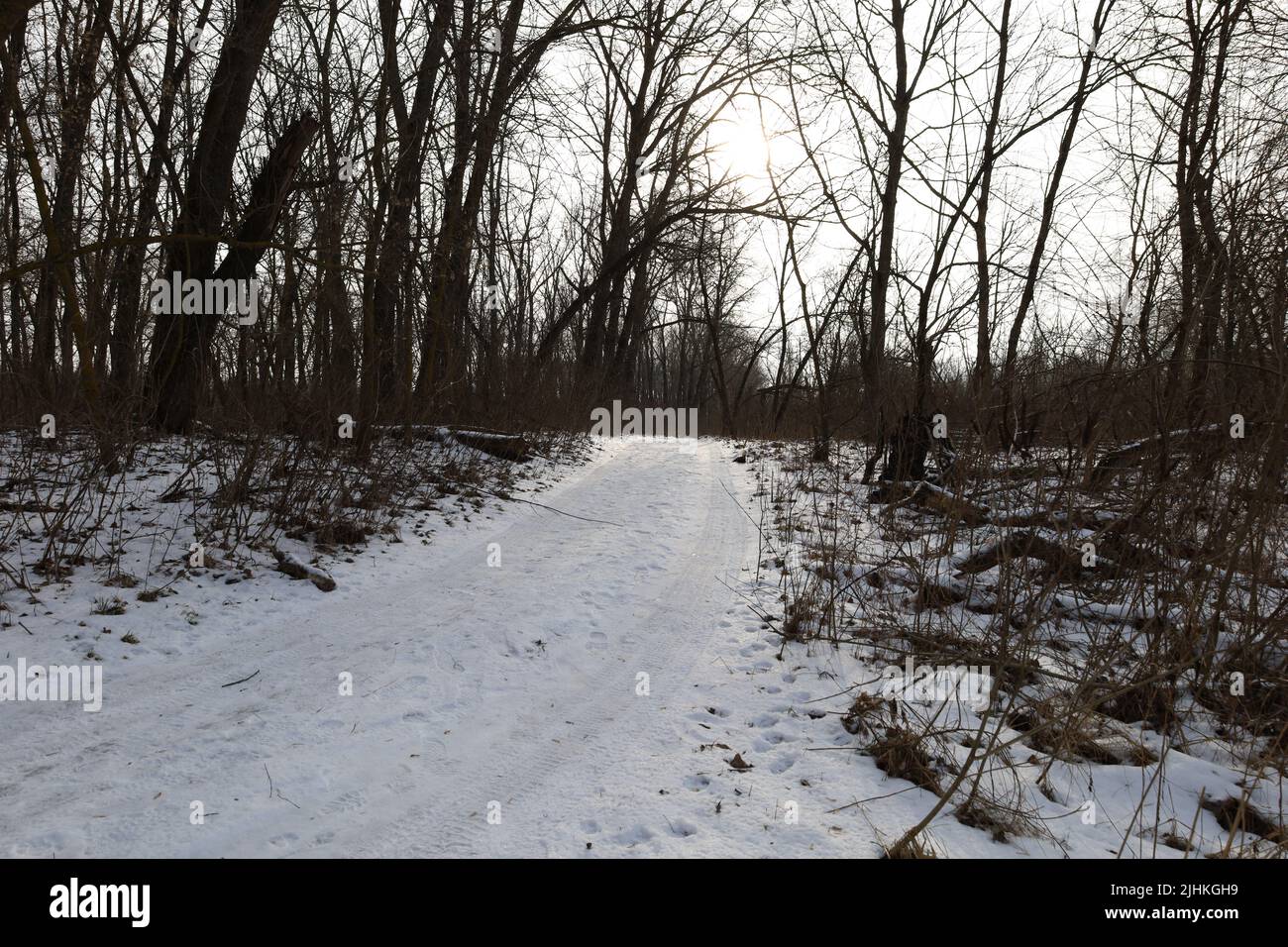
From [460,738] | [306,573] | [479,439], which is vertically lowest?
[460,738]

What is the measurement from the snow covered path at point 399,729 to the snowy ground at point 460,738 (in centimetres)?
1

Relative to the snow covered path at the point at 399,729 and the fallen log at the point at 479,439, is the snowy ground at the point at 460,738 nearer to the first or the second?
the snow covered path at the point at 399,729

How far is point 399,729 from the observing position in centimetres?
321

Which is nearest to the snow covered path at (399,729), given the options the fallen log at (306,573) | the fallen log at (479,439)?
the fallen log at (306,573)

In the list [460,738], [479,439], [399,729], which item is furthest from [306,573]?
[479,439]

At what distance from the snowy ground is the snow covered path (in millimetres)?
13

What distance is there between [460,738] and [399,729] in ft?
0.99

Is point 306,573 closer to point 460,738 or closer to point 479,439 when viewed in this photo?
point 460,738

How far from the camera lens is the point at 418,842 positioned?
2393mm

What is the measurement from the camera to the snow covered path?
2424 millimetres

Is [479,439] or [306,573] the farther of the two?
[479,439]

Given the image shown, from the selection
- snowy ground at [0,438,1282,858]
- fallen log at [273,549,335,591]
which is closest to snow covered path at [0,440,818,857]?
snowy ground at [0,438,1282,858]

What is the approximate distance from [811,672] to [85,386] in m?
7.15
